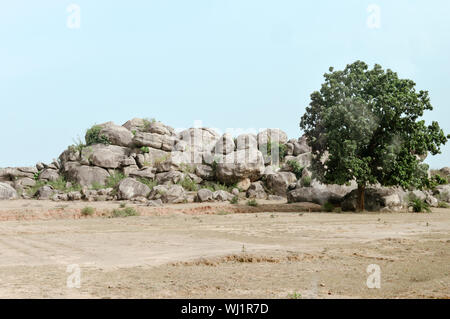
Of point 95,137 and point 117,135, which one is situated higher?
point 117,135

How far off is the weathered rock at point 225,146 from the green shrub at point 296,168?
4915 millimetres

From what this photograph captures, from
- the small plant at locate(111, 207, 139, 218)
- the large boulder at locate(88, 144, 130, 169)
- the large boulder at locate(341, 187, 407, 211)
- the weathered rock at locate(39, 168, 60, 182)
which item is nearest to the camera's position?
the small plant at locate(111, 207, 139, 218)

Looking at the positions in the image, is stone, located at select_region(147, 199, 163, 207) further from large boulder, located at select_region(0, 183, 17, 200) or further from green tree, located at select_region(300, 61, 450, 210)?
large boulder, located at select_region(0, 183, 17, 200)

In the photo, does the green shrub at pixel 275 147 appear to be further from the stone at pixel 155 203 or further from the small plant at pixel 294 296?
the small plant at pixel 294 296

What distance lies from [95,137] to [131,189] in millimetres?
10561

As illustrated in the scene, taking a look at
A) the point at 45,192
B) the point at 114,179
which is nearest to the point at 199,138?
the point at 114,179

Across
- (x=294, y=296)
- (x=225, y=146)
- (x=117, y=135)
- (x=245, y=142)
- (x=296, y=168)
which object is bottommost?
(x=294, y=296)

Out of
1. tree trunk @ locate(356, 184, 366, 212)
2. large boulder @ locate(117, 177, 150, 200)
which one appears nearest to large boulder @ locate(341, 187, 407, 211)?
tree trunk @ locate(356, 184, 366, 212)

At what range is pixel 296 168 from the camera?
3634 centimetres

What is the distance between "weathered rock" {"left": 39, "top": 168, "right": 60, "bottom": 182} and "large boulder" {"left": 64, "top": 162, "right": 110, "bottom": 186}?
1.30m

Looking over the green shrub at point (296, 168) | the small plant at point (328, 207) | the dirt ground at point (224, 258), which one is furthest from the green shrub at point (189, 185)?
the dirt ground at point (224, 258)

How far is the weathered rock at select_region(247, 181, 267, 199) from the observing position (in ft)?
109

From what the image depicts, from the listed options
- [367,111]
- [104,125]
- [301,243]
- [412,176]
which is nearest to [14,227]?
[301,243]

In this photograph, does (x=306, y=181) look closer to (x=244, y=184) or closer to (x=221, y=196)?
(x=244, y=184)
